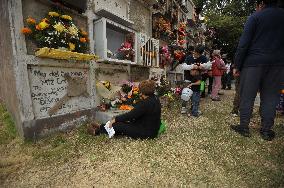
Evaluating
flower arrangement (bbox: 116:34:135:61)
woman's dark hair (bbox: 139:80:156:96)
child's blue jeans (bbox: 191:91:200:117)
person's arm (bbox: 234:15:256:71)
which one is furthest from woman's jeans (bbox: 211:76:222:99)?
woman's dark hair (bbox: 139:80:156:96)

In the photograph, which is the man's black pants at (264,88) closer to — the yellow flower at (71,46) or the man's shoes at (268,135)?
the man's shoes at (268,135)

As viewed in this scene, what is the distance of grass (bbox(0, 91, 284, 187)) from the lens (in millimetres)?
3182

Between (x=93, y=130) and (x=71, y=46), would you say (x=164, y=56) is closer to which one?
(x=71, y=46)

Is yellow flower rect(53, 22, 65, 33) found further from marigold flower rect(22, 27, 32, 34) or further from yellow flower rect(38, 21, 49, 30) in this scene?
marigold flower rect(22, 27, 32, 34)

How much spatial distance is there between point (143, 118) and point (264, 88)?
2331mm

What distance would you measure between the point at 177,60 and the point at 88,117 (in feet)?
22.2

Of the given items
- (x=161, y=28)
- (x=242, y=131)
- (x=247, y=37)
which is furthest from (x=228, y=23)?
(x=242, y=131)

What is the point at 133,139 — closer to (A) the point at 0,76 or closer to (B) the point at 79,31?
(B) the point at 79,31

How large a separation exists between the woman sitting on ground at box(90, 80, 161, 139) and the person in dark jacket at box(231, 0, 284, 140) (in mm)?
1675

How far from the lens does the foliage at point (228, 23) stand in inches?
712

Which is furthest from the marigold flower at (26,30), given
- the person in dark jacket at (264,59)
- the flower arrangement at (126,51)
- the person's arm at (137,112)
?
the person in dark jacket at (264,59)

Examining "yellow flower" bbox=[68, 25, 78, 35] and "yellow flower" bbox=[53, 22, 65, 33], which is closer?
"yellow flower" bbox=[53, 22, 65, 33]

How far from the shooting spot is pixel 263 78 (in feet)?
14.1

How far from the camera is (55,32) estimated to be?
4.79m
